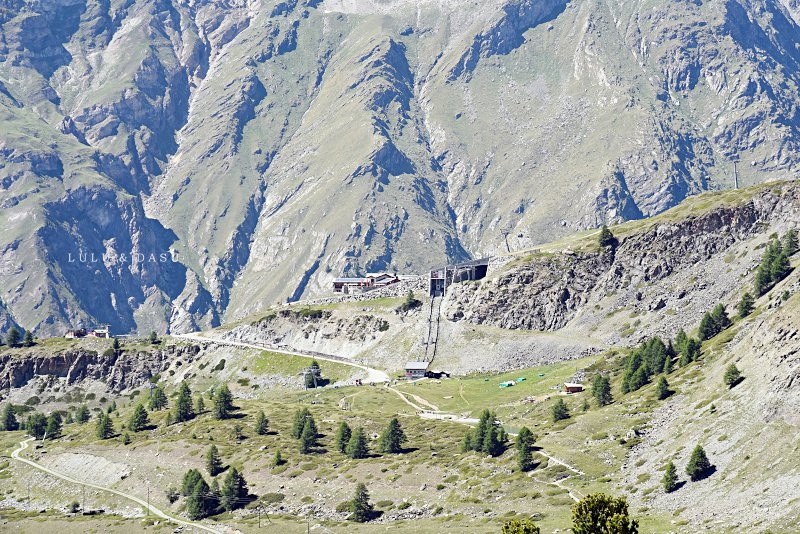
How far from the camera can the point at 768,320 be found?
525 feet

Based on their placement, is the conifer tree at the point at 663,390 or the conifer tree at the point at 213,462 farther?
the conifer tree at the point at 213,462

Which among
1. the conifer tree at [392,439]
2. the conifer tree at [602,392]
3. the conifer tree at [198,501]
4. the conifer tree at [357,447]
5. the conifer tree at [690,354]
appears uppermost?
the conifer tree at [690,354]

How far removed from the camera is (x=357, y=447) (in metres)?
191

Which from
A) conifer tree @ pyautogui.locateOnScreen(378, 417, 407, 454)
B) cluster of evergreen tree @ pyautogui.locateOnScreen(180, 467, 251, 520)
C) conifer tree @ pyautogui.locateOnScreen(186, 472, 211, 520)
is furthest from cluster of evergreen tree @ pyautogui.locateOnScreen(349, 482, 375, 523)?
conifer tree @ pyautogui.locateOnScreen(186, 472, 211, 520)

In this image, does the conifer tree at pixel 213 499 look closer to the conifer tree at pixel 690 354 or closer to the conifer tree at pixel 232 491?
the conifer tree at pixel 232 491

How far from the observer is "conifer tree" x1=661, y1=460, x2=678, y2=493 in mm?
137000

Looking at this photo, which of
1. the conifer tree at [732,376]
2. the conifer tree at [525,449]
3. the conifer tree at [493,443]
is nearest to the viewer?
the conifer tree at [732,376]

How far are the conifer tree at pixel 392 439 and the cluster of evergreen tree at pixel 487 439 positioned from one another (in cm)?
1231

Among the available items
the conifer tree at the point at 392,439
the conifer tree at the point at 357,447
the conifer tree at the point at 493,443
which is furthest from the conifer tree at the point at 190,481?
the conifer tree at the point at 493,443

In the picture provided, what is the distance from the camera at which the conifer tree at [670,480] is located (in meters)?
137

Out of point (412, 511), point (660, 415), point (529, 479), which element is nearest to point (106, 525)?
point (412, 511)

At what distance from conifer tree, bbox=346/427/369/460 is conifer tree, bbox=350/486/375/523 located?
25.8 m

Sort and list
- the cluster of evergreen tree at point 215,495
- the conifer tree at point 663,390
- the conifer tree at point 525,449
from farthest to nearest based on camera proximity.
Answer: the cluster of evergreen tree at point 215,495, the conifer tree at point 663,390, the conifer tree at point 525,449

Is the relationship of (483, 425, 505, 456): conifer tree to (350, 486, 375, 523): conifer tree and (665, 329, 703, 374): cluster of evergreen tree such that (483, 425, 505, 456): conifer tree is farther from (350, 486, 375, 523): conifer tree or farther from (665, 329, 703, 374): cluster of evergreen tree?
(665, 329, 703, 374): cluster of evergreen tree
